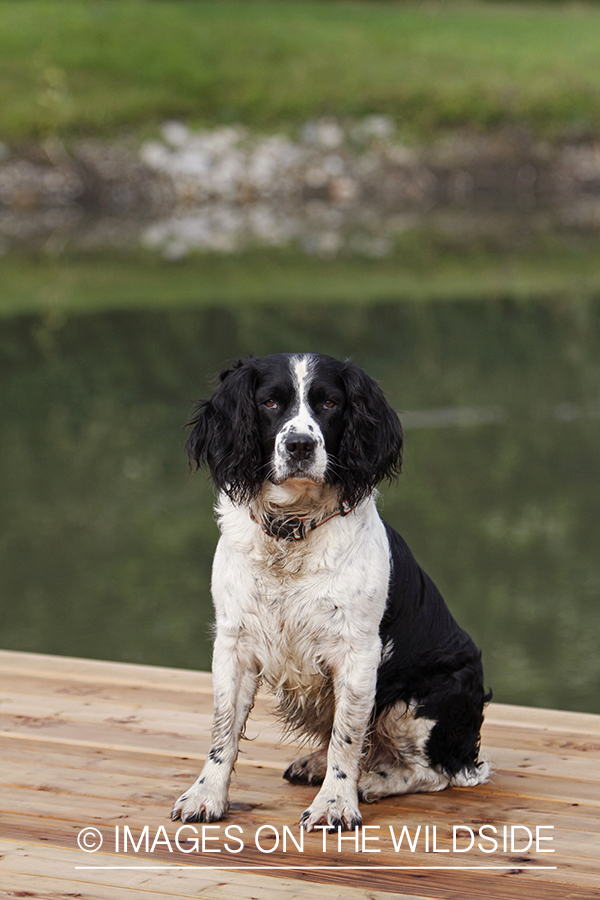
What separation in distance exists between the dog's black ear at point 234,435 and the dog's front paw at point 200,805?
808 millimetres

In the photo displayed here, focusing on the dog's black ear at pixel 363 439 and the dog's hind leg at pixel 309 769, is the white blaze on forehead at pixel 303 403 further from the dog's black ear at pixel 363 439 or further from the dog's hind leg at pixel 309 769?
the dog's hind leg at pixel 309 769

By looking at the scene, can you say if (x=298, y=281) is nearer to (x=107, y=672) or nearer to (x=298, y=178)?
(x=107, y=672)

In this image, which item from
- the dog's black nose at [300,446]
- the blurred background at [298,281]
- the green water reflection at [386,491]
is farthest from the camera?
the blurred background at [298,281]

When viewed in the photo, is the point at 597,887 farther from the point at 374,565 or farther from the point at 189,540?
the point at 189,540

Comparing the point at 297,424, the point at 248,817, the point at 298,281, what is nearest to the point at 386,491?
the point at 248,817

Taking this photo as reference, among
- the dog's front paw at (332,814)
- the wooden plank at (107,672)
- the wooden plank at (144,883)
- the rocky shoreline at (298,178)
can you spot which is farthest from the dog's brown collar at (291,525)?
the rocky shoreline at (298,178)

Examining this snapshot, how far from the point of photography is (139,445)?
9.85m

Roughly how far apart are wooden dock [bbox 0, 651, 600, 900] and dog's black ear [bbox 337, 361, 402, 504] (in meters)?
0.93

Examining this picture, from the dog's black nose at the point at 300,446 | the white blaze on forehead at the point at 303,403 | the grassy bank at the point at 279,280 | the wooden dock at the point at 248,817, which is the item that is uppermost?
the grassy bank at the point at 279,280

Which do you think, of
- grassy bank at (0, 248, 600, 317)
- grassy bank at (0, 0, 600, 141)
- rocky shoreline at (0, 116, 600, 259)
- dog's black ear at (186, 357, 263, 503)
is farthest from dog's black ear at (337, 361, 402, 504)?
grassy bank at (0, 0, 600, 141)

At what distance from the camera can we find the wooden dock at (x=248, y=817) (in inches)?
115

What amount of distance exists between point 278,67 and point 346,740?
32.7 metres

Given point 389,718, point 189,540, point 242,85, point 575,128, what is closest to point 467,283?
point 189,540

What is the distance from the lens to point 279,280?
55.2 feet
